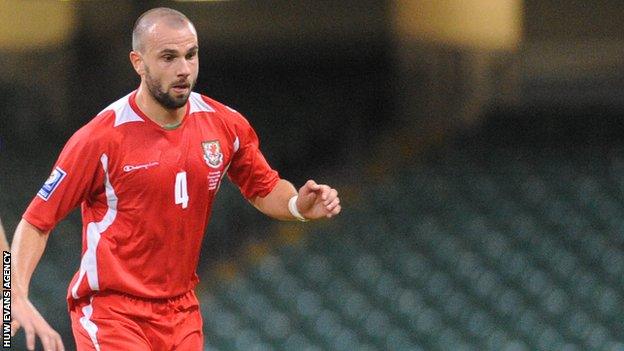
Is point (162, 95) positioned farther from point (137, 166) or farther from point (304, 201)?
point (304, 201)

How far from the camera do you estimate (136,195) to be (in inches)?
143

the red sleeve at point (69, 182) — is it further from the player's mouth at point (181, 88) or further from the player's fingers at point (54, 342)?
the player's fingers at point (54, 342)

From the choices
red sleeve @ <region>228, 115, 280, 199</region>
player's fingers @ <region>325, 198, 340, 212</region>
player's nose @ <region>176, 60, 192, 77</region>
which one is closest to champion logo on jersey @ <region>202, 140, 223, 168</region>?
red sleeve @ <region>228, 115, 280, 199</region>

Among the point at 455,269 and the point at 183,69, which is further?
the point at 455,269

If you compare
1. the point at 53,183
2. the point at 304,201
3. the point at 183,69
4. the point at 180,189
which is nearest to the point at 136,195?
the point at 180,189

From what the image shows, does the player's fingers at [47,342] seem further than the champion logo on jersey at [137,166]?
No

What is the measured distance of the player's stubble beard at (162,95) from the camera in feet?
11.9

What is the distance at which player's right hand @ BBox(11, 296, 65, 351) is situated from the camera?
3.30 meters

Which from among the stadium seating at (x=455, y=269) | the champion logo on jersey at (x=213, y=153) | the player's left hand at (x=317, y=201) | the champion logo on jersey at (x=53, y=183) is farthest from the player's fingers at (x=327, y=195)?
the stadium seating at (x=455, y=269)

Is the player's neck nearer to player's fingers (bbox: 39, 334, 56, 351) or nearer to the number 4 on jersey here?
the number 4 on jersey

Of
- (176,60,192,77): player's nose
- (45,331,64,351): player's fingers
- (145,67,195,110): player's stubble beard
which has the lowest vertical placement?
(45,331,64,351): player's fingers

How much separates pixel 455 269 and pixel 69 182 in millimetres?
4578

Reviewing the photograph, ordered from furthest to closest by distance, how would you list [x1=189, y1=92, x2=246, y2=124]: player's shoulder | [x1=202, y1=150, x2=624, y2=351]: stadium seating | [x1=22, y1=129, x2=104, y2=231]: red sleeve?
1. [x1=202, y1=150, x2=624, y2=351]: stadium seating
2. [x1=189, y1=92, x2=246, y2=124]: player's shoulder
3. [x1=22, y1=129, x2=104, y2=231]: red sleeve

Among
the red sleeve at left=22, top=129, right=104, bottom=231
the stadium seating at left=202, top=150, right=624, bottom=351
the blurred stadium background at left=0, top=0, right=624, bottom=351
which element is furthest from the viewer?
the blurred stadium background at left=0, top=0, right=624, bottom=351
